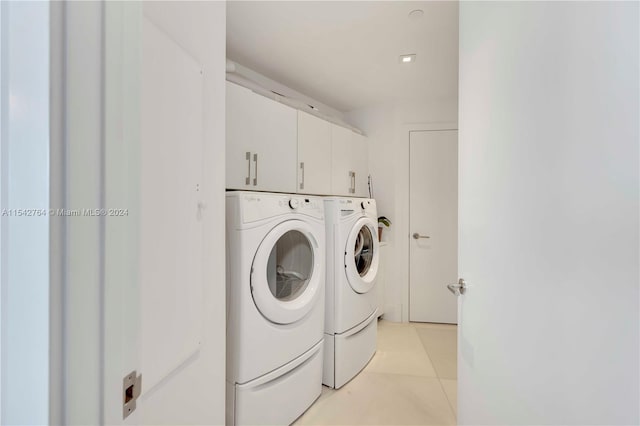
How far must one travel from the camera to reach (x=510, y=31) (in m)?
0.70

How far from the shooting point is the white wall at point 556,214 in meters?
0.41

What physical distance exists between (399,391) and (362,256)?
964mm

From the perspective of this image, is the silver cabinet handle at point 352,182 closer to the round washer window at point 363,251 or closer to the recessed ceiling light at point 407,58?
the round washer window at point 363,251

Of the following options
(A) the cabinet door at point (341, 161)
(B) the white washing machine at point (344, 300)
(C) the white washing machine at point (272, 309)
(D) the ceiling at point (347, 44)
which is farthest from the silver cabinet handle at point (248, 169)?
(A) the cabinet door at point (341, 161)

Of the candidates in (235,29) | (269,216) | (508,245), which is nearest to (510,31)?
(508,245)

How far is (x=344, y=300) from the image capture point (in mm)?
1899

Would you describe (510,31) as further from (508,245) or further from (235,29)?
(235,29)

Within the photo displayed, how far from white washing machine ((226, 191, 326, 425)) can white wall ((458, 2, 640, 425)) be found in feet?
2.92

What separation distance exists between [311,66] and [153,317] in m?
2.13

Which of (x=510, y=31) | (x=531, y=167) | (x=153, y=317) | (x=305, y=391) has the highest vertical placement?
(x=510, y=31)

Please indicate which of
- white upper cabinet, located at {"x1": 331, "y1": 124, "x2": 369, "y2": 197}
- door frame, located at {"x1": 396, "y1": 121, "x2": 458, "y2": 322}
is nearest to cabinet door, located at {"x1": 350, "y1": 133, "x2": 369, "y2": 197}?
white upper cabinet, located at {"x1": 331, "y1": 124, "x2": 369, "y2": 197}

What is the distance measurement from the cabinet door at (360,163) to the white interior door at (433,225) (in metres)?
0.49
